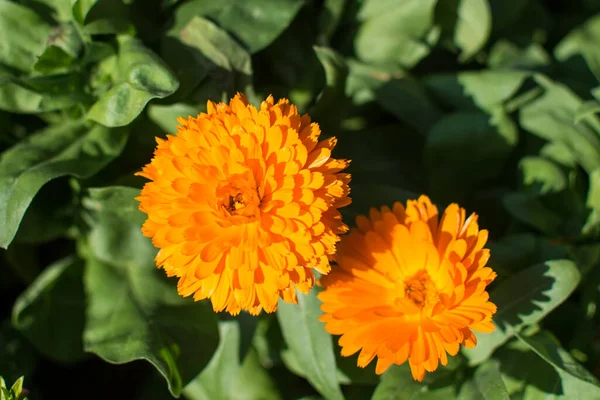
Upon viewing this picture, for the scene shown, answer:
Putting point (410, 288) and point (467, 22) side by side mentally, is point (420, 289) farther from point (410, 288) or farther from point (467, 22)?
point (467, 22)

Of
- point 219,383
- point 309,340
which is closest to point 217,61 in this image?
point 309,340

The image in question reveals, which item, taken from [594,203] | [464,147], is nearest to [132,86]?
[464,147]

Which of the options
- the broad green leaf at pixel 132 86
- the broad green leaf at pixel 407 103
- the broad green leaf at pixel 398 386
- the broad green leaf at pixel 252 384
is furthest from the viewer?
the broad green leaf at pixel 252 384

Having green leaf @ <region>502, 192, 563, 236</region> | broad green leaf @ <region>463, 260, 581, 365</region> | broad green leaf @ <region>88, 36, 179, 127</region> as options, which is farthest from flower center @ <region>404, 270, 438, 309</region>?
broad green leaf @ <region>88, 36, 179, 127</region>

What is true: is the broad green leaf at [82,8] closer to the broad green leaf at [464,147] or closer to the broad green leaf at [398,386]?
the broad green leaf at [464,147]

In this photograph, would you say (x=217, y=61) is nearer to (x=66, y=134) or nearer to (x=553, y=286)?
(x=66, y=134)

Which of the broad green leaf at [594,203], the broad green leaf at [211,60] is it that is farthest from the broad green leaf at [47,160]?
the broad green leaf at [594,203]
